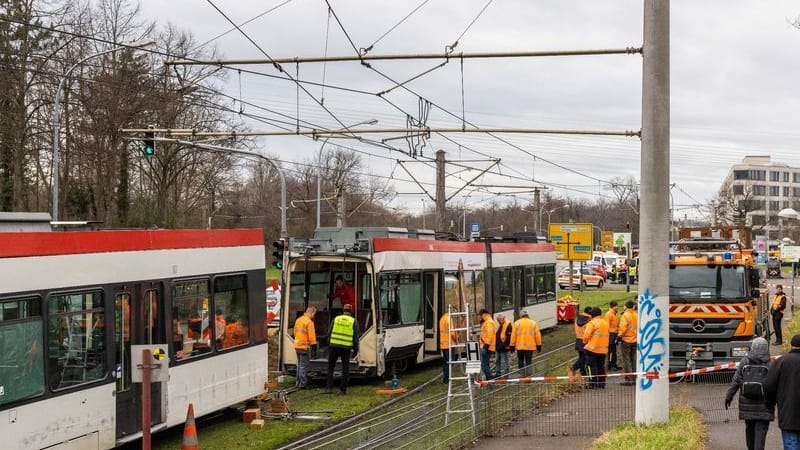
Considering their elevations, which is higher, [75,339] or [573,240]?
[573,240]

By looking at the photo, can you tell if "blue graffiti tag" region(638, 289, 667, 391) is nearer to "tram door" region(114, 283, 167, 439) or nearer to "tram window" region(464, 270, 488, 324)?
"tram door" region(114, 283, 167, 439)

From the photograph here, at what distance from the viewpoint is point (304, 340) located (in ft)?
63.7

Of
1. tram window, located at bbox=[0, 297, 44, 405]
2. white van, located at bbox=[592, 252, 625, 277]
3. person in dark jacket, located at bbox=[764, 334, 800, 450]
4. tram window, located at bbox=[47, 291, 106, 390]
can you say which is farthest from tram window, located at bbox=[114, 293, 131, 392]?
white van, located at bbox=[592, 252, 625, 277]

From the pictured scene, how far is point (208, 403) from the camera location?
1492cm

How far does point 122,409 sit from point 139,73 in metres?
28.2

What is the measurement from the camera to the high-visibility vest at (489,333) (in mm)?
19828

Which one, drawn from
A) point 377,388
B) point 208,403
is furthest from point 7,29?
point 208,403

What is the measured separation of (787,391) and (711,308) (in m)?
10.3

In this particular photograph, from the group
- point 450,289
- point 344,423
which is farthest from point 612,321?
point 344,423

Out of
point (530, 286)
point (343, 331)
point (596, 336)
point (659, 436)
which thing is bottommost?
point (659, 436)

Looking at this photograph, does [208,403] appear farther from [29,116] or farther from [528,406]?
[29,116]

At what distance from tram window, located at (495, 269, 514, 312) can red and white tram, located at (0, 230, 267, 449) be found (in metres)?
12.2

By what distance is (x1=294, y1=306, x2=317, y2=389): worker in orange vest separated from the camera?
19.4 meters

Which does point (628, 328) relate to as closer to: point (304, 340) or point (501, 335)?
point (501, 335)
